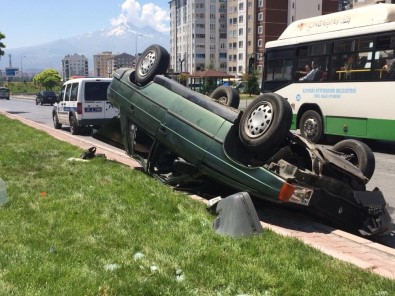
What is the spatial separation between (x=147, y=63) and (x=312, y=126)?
7761 mm

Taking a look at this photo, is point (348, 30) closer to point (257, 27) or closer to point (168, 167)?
point (168, 167)

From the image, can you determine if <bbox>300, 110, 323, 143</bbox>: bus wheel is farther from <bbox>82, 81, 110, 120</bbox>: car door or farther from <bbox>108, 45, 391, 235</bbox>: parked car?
<bbox>108, 45, 391, 235</bbox>: parked car

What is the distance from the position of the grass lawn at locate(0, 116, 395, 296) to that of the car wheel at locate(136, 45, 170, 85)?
5.78ft

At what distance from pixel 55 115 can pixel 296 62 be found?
9600 millimetres

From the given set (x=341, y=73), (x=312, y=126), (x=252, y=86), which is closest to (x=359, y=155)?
(x=341, y=73)

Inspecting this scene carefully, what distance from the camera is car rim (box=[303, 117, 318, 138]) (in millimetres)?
14430

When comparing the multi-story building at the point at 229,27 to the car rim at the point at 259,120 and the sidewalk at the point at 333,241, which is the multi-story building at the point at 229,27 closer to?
the sidewalk at the point at 333,241

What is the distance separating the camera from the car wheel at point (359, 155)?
644cm

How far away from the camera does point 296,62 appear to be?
1520 centimetres

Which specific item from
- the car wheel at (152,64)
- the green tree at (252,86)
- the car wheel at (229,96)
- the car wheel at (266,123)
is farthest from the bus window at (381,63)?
the green tree at (252,86)

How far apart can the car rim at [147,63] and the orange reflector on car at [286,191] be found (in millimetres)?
3378

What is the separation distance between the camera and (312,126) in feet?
47.6

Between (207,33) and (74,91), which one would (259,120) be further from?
(207,33)

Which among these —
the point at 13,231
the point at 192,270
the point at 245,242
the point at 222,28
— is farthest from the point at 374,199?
the point at 222,28
